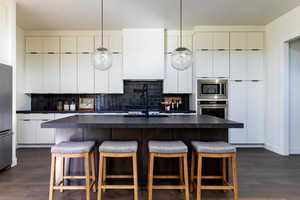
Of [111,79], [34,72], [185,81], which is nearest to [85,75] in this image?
[111,79]

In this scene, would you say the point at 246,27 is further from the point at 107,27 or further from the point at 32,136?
the point at 32,136

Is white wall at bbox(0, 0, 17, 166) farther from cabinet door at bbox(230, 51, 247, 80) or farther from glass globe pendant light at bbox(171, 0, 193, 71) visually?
cabinet door at bbox(230, 51, 247, 80)

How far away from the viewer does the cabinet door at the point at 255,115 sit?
4.78 m

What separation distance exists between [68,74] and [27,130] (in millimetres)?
1523

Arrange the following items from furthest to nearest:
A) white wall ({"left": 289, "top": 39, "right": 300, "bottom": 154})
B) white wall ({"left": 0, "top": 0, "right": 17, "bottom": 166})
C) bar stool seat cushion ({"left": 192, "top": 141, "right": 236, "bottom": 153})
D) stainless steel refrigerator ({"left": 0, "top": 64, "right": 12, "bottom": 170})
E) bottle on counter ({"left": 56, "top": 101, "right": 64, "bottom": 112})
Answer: bottle on counter ({"left": 56, "top": 101, "right": 64, "bottom": 112}) → white wall ({"left": 289, "top": 39, "right": 300, "bottom": 154}) → white wall ({"left": 0, "top": 0, "right": 17, "bottom": 166}) → stainless steel refrigerator ({"left": 0, "top": 64, "right": 12, "bottom": 170}) → bar stool seat cushion ({"left": 192, "top": 141, "right": 236, "bottom": 153})

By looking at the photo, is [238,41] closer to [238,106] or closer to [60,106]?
[238,106]

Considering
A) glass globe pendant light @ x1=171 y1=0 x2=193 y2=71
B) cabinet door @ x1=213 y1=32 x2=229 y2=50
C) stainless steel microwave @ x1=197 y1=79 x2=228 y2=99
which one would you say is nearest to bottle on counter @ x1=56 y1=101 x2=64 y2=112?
stainless steel microwave @ x1=197 y1=79 x2=228 y2=99

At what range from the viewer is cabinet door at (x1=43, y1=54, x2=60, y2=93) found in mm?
5004

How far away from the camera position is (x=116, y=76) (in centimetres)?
502

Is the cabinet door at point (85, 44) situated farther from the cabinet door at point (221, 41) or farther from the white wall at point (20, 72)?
the cabinet door at point (221, 41)

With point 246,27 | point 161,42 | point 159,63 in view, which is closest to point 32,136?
point 159,63

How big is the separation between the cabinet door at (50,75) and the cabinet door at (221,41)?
12.0 ft

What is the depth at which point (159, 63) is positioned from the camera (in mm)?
4832

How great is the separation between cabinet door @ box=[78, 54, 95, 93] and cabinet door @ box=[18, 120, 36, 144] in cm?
126
